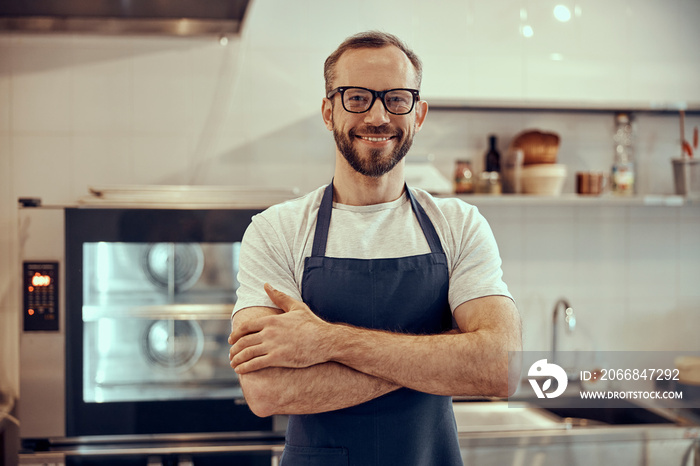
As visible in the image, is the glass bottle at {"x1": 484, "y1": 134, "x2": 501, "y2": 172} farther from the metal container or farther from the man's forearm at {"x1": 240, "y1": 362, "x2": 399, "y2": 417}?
the man's forearm at {"x1": 240, "y1": 362, "x2": 399, "y2": 417}

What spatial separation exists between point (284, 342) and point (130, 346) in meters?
1.21

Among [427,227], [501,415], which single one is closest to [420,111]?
[427,227]

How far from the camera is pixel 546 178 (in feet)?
8.20

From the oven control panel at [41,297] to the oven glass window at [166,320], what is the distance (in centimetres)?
12

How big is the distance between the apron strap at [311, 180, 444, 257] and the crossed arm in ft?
0.56

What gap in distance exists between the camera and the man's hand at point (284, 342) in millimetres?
1146

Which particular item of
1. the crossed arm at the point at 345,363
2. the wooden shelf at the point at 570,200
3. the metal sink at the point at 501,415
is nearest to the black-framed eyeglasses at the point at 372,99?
the crossed arm at the point at 345,363

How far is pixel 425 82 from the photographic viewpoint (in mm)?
2656

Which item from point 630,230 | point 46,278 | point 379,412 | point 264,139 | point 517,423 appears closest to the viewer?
point 379,412

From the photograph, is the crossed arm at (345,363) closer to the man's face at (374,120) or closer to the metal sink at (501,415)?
the man's face at (374,120)

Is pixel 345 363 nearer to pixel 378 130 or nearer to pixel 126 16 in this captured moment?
pixel 378 130

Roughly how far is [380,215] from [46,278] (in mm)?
1263

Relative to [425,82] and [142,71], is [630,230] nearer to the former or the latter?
[425,82]

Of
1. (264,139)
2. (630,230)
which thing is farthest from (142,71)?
(630,230)
